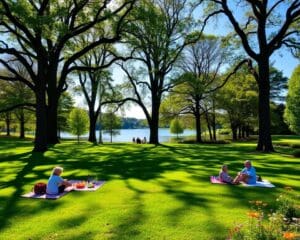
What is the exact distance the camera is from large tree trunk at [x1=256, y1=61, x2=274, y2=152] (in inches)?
1038

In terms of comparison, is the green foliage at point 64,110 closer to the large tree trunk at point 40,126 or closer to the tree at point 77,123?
the tree at point 77,123

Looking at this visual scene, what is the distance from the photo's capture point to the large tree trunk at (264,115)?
26359 mm

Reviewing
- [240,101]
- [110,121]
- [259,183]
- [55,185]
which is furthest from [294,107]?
[55,185]

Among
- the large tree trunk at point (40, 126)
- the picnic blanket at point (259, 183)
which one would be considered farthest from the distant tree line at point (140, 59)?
the picnic blanket at point (259, 183)

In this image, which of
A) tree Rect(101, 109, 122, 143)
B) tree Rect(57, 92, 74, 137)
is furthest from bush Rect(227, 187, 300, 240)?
tree Rect(57, 92, 74, 137)

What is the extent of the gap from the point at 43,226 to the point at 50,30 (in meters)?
16.1

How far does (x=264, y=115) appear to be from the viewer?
27.0 metres

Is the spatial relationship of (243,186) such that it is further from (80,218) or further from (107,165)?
(107,165)

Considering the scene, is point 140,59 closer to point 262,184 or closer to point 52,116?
point 52,116

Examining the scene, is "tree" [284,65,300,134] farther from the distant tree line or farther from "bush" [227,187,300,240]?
"bush" [227,187,300,240]

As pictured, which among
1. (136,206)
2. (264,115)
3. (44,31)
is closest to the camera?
(136,206)

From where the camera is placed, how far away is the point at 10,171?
15750 millimetres

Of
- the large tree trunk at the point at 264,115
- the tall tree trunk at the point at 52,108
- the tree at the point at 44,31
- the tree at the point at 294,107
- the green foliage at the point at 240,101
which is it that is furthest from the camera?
the green foliage at the point at 240,101

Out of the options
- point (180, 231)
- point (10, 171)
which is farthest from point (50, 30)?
point (180, 231)
